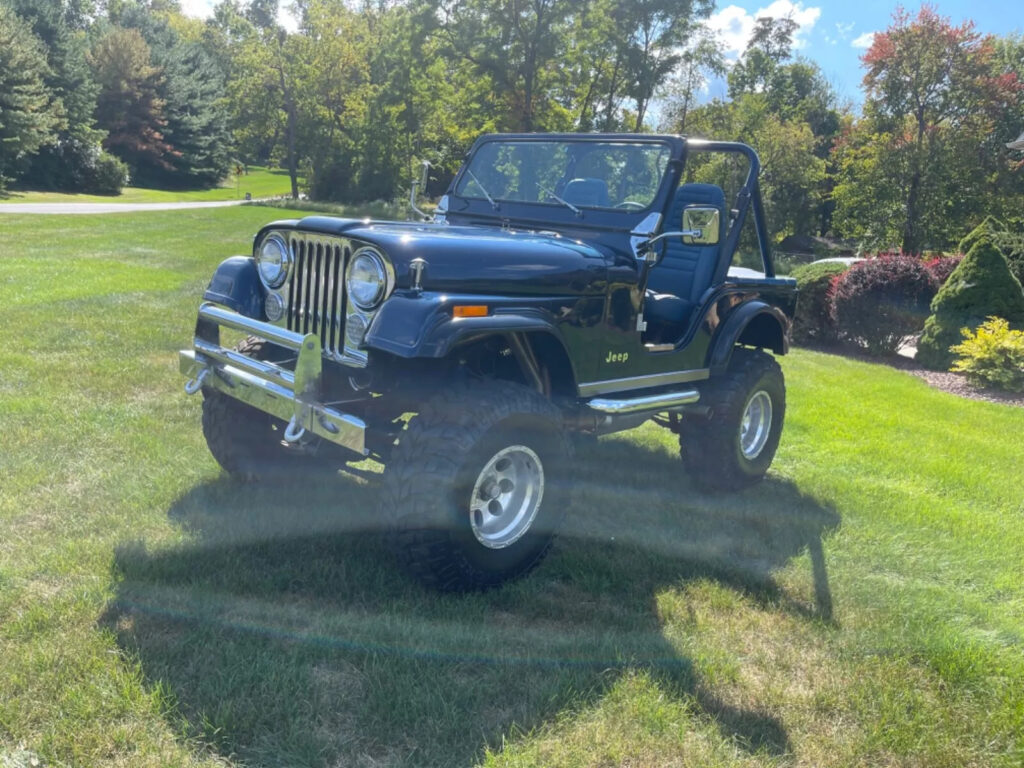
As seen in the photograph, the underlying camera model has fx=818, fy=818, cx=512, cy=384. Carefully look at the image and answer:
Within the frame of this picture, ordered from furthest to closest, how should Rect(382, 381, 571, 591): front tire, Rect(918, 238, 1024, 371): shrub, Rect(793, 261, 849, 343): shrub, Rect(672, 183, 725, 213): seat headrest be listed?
Rect(793, 261, 849, 343): shrub
Rect(918, 238, 1024, 371): shrub
Rect(672, 183, 725, 213): seat headrest
Rect(382, 381, 571, 591): front tire

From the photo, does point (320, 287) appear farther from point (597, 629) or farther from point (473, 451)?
point (597, 629)

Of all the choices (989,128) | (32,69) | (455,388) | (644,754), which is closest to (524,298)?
(455,388)

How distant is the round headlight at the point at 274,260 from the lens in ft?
12.5

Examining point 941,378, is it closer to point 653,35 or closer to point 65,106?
point 653,35

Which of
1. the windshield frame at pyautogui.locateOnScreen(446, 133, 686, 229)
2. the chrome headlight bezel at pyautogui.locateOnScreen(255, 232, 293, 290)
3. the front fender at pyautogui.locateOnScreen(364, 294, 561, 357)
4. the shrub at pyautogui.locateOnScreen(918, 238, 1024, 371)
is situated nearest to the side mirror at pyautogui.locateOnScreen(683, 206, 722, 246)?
the windshield frame at pyautogui.locateOnScreen(446, 133, 686, 229)

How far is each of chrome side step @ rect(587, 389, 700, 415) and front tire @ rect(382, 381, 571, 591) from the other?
0.44 m

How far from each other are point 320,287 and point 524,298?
3.00ft

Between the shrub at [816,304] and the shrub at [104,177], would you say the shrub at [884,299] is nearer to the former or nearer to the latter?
the shrub at [816,304]

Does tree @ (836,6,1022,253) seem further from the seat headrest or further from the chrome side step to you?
the chrome side step

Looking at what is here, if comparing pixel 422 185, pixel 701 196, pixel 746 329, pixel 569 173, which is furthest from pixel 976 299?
pixel 422 185

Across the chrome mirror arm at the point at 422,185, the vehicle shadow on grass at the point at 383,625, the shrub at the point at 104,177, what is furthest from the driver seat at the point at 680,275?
the shrub at the point at 104,177

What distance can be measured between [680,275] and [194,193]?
4403 centimetres

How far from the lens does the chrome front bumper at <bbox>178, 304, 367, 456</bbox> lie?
324 cm

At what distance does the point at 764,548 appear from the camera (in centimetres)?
438
